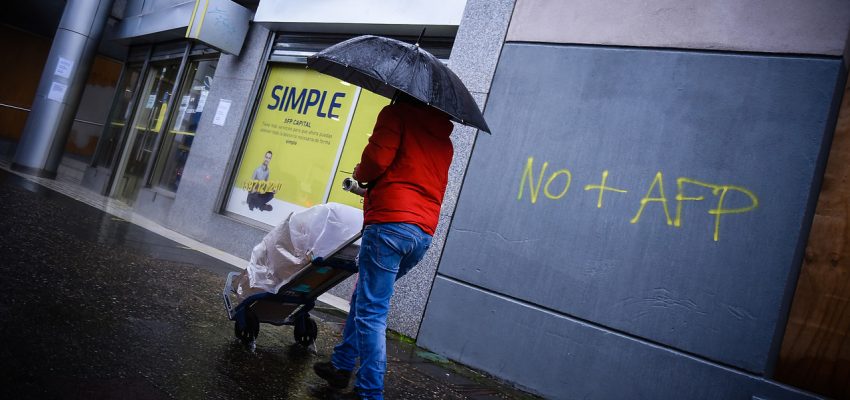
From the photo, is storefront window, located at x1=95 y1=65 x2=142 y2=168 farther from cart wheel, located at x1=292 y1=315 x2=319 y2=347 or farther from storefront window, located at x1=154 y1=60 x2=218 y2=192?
cart wheel, located at x1=292 y1=315 x2=319 y2=347

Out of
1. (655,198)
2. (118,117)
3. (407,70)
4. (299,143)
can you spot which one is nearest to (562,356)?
(655,198)

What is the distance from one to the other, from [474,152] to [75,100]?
11.3 metres

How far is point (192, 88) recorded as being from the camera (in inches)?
452

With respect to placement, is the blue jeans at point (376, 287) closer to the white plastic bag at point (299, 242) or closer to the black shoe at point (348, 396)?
the black shoe at point (348, 396)

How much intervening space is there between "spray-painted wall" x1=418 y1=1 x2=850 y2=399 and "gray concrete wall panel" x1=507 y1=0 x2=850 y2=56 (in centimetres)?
2

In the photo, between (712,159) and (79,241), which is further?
(79,241)

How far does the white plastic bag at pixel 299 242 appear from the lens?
3.58 m

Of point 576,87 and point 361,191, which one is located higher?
point 576,87

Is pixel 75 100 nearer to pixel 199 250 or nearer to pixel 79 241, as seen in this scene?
pixel 199 250

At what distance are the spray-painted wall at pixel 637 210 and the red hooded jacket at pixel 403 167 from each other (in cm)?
210

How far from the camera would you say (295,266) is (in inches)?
143

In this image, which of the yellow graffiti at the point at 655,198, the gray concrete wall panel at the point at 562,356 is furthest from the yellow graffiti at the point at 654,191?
the gray concrete wall panel at the point at 562,356

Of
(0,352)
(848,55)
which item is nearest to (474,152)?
(848,55)

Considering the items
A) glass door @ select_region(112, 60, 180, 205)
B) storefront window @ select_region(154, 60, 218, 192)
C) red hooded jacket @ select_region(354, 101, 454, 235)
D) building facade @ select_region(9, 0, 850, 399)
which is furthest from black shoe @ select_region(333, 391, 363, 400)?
glass door @ select_region(112, 60, 180, 205)
